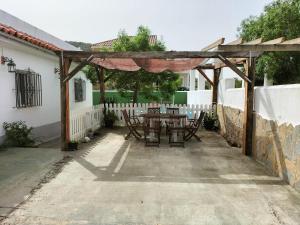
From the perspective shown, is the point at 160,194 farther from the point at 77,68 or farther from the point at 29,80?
the point at 29,80

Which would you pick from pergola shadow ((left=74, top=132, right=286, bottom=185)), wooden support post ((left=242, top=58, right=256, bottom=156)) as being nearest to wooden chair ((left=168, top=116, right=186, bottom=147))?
pergola shadow ((left=74, top=132, right=286, bottom=185))

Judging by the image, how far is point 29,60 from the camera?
29.8ft

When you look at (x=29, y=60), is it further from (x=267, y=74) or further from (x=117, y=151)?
(x=267, y=74)

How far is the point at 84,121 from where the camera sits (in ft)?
32.5

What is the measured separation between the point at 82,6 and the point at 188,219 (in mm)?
9075

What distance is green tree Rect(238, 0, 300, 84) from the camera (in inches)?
380

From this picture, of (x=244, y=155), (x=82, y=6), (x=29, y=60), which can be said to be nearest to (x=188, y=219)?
(x=244, y=155)

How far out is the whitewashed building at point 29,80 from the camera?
7.62 metres

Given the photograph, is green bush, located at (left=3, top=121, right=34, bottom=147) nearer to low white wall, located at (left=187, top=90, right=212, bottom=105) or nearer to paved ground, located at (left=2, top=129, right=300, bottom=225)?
paved ground, located at (left=2, top=129, right=300, bottom=225)

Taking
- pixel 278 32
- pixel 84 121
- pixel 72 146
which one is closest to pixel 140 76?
pixel 84 121

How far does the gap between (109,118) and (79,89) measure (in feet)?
8.30

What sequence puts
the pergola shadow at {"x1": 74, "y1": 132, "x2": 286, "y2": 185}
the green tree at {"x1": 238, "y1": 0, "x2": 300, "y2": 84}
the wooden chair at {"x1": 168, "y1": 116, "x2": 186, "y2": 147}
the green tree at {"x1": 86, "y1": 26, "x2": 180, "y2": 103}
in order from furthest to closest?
the green tree at {"x1": 86, "y1": 26, "x2": 180, "y2": 103} → the green tree at {"x1": 238, "y1": 0, "x2": 300, "y2": 84} → the wooden chair at {"x1": 168, "y1": 116, "x2": 186, "y2": 147} → the pergola shadow at {"x1": 74, "y1": 132, "x2": 286, "y2": 185}

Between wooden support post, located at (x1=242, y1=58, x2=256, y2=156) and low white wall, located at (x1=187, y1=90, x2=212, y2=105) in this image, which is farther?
low white wall, located at (x1=187, y1=90, x2=212, y2=105)

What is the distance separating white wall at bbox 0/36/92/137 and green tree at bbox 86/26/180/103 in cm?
278
